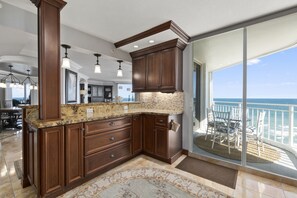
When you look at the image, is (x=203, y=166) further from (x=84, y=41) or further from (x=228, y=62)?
(x=84, y=41)

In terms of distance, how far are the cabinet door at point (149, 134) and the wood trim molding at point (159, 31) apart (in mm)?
1573

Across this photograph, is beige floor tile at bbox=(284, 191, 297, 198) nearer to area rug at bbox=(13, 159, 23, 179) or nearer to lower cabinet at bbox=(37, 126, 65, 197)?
lower cabinet at bbox=(37, 126, 65, 197)

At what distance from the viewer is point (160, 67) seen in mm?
3051

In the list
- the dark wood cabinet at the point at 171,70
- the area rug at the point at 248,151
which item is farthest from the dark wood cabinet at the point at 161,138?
the dark wood cabinet at the point at 171,70

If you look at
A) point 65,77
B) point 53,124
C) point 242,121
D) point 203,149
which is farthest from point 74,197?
point 65,77

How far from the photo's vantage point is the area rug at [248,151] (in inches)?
97.0

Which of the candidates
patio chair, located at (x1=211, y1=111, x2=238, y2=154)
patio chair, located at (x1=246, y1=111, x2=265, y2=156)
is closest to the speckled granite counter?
patio chair, located at (x1=211, y1=111, x2=238, y2=154)

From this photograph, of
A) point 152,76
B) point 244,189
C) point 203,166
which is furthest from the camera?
point 152,76

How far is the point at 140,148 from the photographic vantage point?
300cm

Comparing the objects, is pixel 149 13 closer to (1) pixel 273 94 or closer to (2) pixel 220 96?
→ (2) pixel 220 96

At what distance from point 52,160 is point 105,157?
80 cm

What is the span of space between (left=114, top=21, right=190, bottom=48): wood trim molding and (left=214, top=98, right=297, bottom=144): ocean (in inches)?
57.9

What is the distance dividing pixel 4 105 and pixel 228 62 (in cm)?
1079

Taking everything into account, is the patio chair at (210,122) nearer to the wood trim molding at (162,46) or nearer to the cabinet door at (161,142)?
the cabinet door at (161,142)
